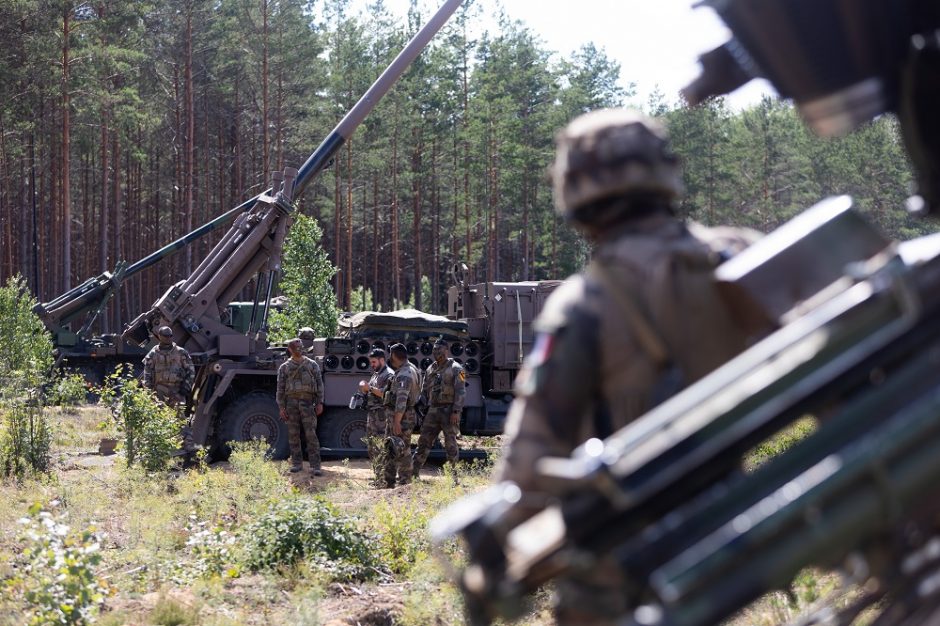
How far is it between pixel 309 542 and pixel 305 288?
1643cm

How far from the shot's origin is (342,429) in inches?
580

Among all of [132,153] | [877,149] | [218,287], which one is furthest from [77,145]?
[877,149]

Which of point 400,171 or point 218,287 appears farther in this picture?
point 400,171

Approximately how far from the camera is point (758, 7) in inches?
92.7

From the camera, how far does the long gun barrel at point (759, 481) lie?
5.85 ft

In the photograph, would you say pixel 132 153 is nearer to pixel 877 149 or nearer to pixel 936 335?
pixel 877 149

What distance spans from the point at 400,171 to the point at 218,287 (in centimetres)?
2524

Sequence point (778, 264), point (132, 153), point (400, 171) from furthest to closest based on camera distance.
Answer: point (400, 171) < point (132, 153) < point (778, 264)

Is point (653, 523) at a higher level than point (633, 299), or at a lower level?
lower

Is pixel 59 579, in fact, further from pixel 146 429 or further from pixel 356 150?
pixel 356 150

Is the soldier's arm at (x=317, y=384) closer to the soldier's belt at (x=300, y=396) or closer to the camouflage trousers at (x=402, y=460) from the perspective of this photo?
the soldier's belt at (x=300, y=396)

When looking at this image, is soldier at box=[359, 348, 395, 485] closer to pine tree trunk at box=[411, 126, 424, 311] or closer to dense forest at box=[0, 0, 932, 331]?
dense forest at box=[0, 0, 932, 331]

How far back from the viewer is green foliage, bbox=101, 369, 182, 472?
1195 cm

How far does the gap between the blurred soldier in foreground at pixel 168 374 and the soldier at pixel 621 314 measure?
461 inches
